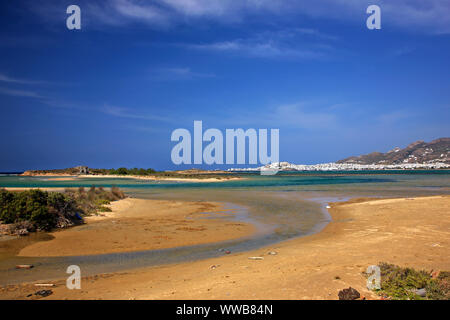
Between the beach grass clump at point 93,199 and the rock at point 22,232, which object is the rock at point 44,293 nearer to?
the rock at point 22,232

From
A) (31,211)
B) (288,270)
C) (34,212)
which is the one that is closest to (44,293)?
(288,270)

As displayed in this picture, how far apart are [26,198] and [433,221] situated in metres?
19.4

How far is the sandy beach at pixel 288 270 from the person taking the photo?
6.00 meters

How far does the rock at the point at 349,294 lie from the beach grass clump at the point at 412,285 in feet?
1.90

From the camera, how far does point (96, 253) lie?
1045 cm

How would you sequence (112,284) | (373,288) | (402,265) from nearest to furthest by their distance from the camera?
(373,288)
(112,284)
(402,265)

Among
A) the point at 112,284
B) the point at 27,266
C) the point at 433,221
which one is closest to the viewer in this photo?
the point at 112,284

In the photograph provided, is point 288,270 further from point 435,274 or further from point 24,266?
point 24,266

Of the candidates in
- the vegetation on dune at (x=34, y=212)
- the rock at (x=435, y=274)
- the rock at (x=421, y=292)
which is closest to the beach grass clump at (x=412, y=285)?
the rock at (x=421, y=292)

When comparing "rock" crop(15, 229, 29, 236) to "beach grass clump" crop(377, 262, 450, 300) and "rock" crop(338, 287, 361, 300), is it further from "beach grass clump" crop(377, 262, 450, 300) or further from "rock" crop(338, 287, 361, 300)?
"beach grass clump" crop(377, 262, 450, 300)

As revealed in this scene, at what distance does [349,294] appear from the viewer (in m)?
5.46

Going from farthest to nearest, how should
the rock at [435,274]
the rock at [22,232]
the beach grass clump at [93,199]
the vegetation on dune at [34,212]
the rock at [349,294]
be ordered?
1. the beach grass clump at [93,199]
2. the vegetation on dune at [34,212]
3. the rock at [22,232]
4. the rock at [435,274]
5. the rock at [349,294]

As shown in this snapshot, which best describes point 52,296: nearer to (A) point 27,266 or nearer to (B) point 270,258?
(A) point 27,266
